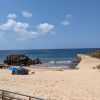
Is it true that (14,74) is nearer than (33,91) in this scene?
No

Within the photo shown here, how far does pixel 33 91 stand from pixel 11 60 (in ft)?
125

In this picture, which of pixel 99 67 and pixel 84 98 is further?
pixel 99 67

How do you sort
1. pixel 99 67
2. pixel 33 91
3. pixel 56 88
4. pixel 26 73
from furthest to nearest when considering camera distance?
pixel 99 67
pixel 26 73
pixel 56 88
pixel 33 91

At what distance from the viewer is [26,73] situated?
95.9 ft

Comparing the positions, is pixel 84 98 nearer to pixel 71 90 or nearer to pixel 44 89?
pixel 71 90

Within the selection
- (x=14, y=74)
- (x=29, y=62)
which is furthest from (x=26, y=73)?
(x=29, y=62)

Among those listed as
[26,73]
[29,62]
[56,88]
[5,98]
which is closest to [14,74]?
[26,73]

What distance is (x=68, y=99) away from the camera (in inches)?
602

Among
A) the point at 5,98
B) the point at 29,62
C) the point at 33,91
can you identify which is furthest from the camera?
the point at 29,62

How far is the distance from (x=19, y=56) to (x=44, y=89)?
1525 inches

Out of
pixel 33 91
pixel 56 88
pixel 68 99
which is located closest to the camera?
pixel 68 99

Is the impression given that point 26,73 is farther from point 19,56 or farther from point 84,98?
point 19,56

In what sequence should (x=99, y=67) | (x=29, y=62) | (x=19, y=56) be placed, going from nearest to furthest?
(x=99, y=67), (x=29, y=62), (x=19, y=56)

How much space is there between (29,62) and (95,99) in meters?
38.8
